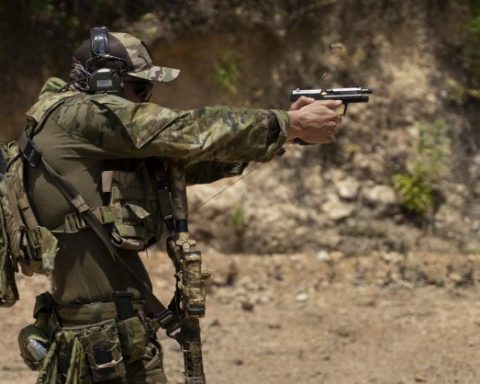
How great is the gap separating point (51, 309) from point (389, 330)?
129 inches

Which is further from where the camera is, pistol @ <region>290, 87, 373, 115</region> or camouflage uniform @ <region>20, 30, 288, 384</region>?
pistol @ <region>290, 87, 373, 115</region>

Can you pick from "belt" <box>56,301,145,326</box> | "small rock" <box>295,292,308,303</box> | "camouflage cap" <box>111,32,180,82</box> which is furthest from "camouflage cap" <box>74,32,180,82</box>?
"small rock" <box>295,292,308,303</box>

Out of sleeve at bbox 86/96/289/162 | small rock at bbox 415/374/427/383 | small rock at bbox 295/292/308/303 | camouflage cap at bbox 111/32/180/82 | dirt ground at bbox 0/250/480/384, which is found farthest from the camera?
small rock at bbox 295/292/308/303

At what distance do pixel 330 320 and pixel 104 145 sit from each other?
146 inches

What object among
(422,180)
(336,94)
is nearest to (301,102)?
(336,94)

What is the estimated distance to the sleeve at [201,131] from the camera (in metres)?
3.41

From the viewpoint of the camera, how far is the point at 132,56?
12.0ft

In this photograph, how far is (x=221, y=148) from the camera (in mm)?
3525

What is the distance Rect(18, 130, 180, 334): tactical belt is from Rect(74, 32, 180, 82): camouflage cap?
30cm

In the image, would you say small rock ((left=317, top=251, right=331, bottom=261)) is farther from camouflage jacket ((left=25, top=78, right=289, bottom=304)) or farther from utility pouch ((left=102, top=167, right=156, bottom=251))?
utility pouch ((left=102, top=167, right=156, bottom=251))

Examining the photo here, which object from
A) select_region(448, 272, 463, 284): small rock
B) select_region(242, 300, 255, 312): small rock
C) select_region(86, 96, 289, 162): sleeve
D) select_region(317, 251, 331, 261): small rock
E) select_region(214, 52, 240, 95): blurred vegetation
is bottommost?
select_region(242, 300, 255, 312): small rock

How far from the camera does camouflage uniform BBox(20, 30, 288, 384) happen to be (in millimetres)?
3441

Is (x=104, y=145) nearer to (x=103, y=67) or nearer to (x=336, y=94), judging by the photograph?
(x=103, y=67)

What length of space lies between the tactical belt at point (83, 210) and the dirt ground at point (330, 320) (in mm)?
2351
